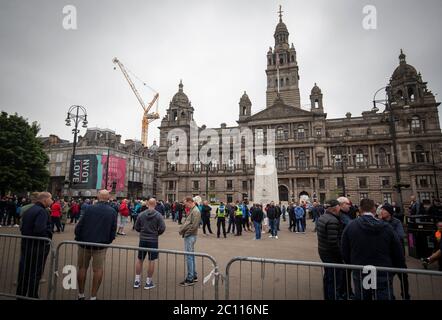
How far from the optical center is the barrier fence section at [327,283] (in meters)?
3.74

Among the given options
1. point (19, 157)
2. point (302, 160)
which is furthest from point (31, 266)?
point (302, 160)

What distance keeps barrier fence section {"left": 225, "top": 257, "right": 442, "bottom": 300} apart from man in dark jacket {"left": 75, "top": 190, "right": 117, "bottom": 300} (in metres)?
2.71

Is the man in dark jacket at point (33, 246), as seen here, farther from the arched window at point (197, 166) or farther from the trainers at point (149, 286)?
the arched window at point (197, 166)

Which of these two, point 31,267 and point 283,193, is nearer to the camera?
point 31,267

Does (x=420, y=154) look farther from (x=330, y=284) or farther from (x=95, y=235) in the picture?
(x=95, y=235)

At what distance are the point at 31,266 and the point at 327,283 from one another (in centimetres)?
612

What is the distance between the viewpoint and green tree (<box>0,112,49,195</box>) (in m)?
28.2

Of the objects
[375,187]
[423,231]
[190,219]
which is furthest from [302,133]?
[190,219]

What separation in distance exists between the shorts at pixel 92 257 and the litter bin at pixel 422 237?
10.0m

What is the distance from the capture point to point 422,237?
29.9 ft

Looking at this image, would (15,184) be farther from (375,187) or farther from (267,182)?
(375,187)

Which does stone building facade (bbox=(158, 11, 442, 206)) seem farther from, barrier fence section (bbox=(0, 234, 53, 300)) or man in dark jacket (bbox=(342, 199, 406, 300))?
man in dark jacket (bbox=(342, 199, 406, 300))

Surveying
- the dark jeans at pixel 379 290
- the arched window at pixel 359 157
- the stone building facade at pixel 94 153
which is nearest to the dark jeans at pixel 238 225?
the dark jeans at pixel 379 290
